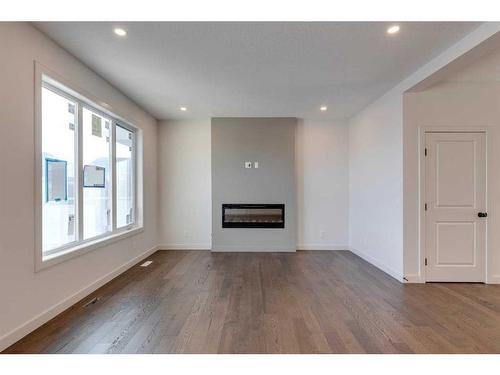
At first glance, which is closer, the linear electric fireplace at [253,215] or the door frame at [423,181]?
the door frame at [423,181]

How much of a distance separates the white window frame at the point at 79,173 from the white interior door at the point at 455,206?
4417mm

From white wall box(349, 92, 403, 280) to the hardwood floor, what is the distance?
56cm

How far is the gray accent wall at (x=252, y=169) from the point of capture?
537 cm

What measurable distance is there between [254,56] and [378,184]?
2893 mm

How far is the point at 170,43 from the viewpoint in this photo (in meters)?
2.53

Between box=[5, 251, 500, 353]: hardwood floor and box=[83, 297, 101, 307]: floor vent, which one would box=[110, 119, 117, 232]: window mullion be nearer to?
box=[5, 251, 500, 353]: hardwood floor

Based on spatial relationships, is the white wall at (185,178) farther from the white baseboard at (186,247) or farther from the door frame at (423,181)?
the door frame at (423,181)

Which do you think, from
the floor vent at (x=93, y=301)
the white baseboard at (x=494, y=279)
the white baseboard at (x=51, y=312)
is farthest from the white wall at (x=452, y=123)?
the white baseboard at (x=51, y=312)

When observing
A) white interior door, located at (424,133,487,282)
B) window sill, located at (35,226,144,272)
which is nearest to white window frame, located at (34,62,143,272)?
window sill, located at (35,226,144,272)
